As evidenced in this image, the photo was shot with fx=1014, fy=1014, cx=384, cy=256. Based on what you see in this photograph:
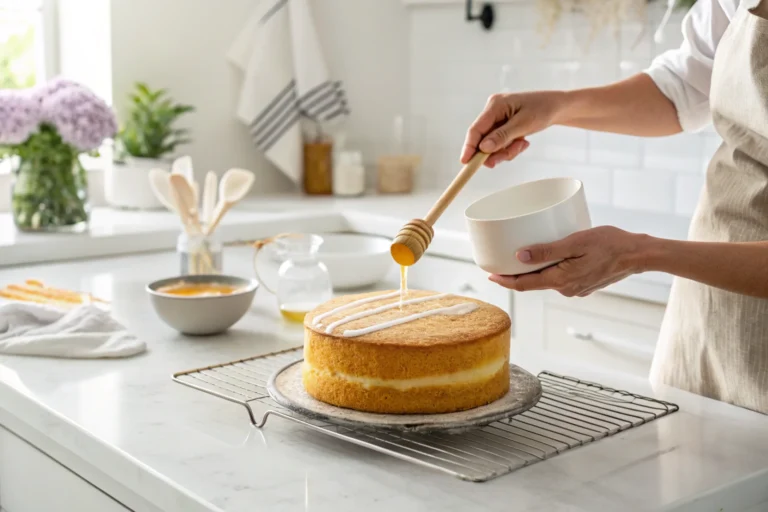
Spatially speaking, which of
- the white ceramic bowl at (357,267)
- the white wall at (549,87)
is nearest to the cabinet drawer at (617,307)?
the white ceramic bowl at (357,267)

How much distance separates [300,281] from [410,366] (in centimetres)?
60

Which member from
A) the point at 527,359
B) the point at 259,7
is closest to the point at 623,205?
the point at 259,7

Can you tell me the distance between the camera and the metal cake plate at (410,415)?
1.03m

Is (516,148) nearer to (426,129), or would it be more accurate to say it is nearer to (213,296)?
(213,296)

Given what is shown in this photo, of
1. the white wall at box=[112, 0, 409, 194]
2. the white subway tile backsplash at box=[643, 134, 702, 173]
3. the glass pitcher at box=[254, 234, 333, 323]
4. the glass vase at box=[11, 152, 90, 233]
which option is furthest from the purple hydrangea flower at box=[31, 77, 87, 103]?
the white subway tile backsplash at box=[643, 134, 702, 173]

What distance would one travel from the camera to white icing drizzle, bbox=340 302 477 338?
1112 mm

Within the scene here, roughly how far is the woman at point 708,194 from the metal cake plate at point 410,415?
126 millimetres

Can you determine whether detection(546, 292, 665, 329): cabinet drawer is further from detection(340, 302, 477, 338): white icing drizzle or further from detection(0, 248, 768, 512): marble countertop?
detection(340, 302, 477, 338): white icing drizzle

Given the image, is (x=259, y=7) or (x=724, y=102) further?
(x=259, y=7)

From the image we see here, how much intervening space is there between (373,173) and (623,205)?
89 cm

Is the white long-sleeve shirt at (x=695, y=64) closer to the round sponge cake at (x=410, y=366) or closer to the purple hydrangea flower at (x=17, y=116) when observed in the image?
the round sponge cake at (x=410, y=366)

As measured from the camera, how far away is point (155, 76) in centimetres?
292

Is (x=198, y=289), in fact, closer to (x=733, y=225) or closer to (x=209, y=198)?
(x=209, y=198)

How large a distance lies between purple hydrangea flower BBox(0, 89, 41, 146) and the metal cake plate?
1.28 metres
